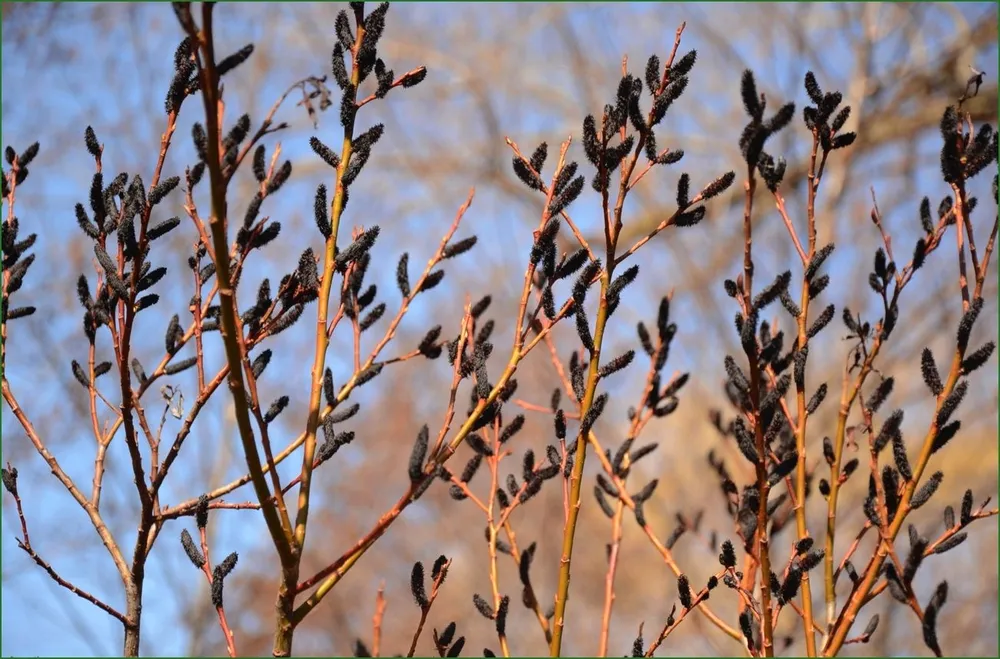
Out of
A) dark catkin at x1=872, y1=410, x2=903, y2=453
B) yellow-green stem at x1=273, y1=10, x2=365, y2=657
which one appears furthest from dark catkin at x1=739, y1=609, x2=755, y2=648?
yellow-green stem at x1=273, y1=10, x2=365, y2=657

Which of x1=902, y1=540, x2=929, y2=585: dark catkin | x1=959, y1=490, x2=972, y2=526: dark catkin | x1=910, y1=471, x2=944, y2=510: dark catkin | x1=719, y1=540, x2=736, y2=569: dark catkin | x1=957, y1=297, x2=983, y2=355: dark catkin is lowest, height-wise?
x1=902, y1=540, x2=929, y2=585: dark catkin

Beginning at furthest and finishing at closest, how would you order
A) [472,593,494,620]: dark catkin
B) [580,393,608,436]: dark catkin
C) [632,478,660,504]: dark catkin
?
[632,478,660,504]: dark catkin < [472,593,494,620]: dark catkin < [580,393,608,436]: dark catkin

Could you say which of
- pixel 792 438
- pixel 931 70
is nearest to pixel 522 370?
pixel 931 70

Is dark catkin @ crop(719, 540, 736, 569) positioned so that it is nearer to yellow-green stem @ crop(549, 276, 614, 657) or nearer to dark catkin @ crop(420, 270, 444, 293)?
yellow-green stem @ crop(549, 276, 614, 657)

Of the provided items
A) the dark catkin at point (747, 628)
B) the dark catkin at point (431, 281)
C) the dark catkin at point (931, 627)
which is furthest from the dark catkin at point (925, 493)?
the dark catkin at point (431, 281)

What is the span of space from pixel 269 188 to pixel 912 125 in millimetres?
5081

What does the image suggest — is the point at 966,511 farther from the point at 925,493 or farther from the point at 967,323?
the point at 967,323

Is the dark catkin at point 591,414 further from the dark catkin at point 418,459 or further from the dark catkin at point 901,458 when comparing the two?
the dark catkin at point 901,458

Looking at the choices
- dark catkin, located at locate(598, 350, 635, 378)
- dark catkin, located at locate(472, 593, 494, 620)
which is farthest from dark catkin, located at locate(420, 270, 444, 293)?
dark catkin, located at locate(472, 593, 494, 620)

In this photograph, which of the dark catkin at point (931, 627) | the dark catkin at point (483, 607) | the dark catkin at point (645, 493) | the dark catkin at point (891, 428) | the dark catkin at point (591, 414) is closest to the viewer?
the dark catkin at point (931, 627)

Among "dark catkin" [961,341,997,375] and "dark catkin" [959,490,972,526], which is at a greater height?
"dark catkin" [961,341,997,375]

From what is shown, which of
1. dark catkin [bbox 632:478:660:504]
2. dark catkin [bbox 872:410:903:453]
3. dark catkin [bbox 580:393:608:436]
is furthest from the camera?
dark catkin [bbox 632:478:660:504]

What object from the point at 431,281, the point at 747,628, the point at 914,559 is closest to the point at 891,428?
the point at 914,559

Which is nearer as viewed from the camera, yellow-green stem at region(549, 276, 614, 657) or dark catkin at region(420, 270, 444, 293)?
yellow-green stem at region(549, 276, 614, 657)
